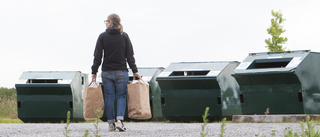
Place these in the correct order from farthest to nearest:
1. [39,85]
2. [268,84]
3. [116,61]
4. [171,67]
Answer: [39,85] → [171,67] → [268,84] → [116,61]

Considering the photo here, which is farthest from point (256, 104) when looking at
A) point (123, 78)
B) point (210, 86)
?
point (123, 78)

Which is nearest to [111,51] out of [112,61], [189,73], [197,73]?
[112,61]

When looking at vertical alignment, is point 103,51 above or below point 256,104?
above

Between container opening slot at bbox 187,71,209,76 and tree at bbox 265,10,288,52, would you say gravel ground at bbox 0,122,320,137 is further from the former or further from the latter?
tree at bbox 265,10,288,52

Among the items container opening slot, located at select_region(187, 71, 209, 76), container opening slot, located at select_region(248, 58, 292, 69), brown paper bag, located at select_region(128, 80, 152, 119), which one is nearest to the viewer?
brown paper bag, located at select_region(128, 80, 152, 119)

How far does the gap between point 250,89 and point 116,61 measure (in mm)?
3820

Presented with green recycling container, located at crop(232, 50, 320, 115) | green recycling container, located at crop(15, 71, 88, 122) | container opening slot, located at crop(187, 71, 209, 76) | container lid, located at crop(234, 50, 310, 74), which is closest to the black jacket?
green recycling container, located at crop(232, 50, 320, 115)

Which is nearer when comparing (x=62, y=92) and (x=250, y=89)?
(x=250, y=89)

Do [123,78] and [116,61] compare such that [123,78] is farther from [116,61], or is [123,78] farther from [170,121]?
[170,121]

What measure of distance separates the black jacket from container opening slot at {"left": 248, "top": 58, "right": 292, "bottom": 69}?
3899 mm

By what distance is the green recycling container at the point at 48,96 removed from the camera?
37.6 ft

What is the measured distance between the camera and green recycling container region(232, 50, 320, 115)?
8.80 metres

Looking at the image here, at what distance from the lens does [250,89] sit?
921 centimetres

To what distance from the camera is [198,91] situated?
995 cm
